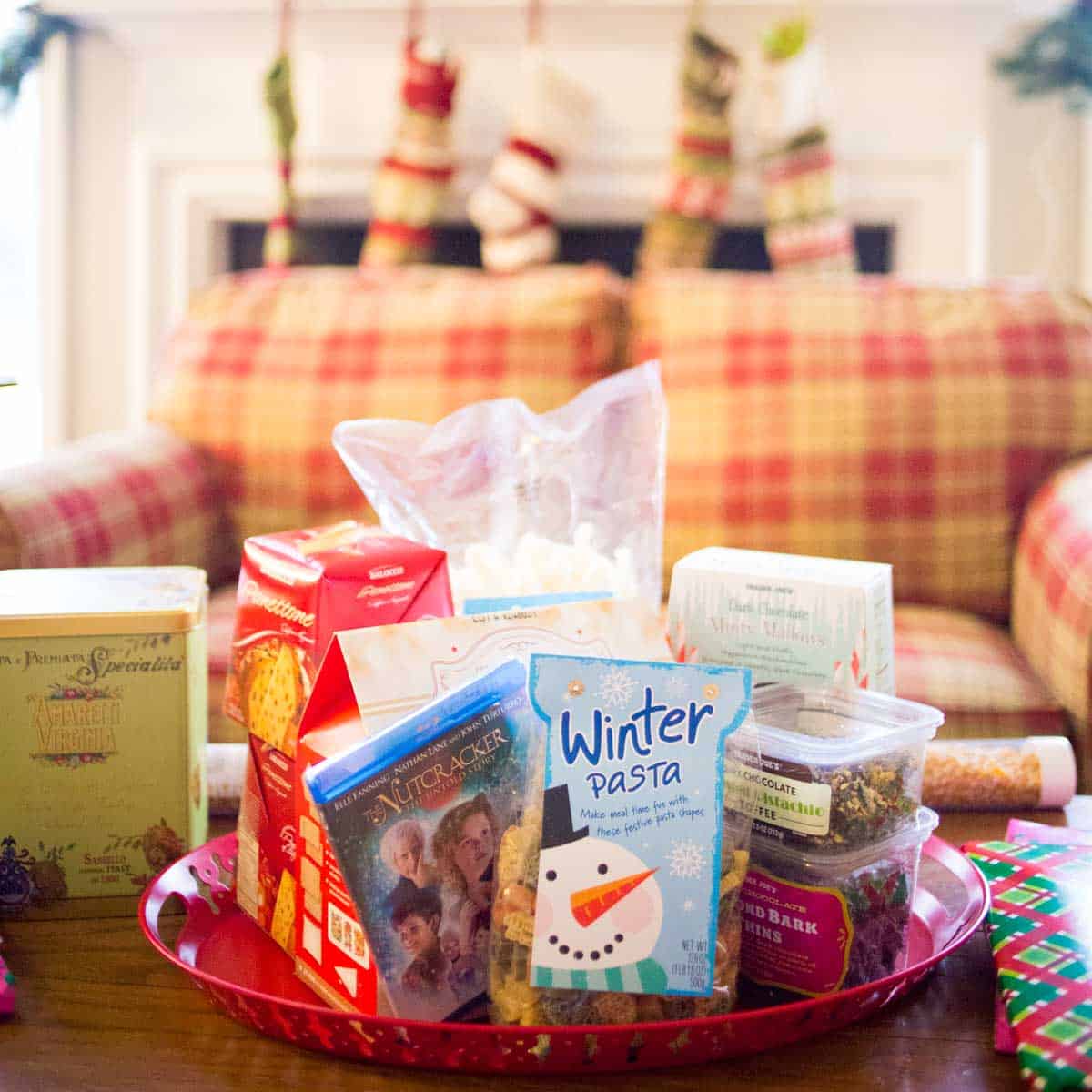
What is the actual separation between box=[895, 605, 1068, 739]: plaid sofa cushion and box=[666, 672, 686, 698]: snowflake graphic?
0.87m

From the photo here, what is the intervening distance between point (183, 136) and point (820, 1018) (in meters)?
2.60

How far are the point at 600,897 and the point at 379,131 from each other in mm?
2444

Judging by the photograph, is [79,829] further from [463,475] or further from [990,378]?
[990,378]

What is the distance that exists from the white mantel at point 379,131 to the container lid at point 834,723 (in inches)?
86.6

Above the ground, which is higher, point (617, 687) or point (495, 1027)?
point (617, 687)

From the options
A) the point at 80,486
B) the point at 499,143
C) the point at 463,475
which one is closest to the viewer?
the point at 463,475

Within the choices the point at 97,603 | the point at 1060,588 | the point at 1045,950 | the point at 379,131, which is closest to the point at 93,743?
the point at 97,603

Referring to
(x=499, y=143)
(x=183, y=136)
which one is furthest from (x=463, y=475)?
(x=183, y=136)

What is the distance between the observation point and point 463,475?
837 mm

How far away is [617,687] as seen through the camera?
52 centimetres

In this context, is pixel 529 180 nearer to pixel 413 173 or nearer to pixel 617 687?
pixel 413 173

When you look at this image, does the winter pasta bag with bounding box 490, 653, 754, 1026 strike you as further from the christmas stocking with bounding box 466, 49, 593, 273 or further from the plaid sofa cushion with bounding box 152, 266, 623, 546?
the christmas stocking with bounding box 466, 49, 593, 273

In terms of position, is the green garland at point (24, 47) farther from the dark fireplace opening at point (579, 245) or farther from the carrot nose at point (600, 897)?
the carrot nose at point (600, 897)

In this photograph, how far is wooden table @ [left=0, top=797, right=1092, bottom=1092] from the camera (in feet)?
1.65
